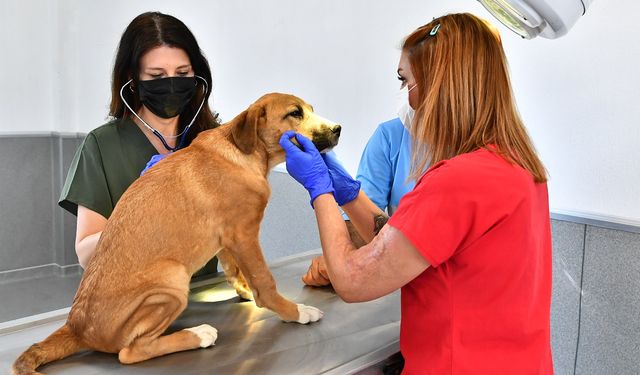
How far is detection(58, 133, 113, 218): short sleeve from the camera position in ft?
5.25

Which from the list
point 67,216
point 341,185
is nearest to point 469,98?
point 341,185

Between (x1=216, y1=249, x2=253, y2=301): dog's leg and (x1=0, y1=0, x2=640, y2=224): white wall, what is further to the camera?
(x1=0, y1=0, x2=640, y2=224): white wall

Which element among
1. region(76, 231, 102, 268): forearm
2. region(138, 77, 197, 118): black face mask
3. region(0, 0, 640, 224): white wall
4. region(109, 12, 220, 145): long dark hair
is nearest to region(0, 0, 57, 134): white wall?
region(0, 0, 640, 224): white wall

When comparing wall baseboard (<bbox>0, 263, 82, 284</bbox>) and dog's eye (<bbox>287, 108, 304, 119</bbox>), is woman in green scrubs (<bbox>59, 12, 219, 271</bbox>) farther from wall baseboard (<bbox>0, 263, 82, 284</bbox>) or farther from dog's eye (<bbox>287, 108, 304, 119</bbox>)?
wall baseboard (<bbox>0, 263, 82, 284</bbox>)

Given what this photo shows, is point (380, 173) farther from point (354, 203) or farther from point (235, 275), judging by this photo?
point (235, 275)

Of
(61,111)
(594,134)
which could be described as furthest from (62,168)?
(594,134)

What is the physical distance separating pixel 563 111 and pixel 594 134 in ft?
0.49

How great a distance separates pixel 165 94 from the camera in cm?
171

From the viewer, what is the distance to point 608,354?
1.87 m

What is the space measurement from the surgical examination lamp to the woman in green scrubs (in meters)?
0.93

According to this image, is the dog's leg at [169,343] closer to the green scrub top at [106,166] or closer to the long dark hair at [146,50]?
the green scrub top at [106,166]

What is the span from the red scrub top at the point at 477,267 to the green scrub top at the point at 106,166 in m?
0.95

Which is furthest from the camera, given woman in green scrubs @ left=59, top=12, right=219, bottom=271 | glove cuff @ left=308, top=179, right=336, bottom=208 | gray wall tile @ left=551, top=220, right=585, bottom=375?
gray wall tile @ left=551, top=220, right=585, bottom=375

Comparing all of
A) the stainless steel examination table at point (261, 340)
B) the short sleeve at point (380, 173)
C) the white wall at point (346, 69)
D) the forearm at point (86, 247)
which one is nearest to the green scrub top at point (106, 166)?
the forearm at point (86, 247)
